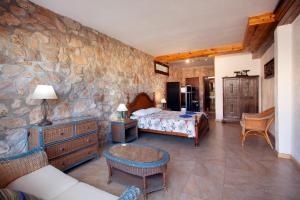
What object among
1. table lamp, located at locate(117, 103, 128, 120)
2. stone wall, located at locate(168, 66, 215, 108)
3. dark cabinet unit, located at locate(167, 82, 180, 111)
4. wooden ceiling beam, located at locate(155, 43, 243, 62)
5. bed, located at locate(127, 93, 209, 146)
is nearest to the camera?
bed, located at locate(127, 93, 209, 146)

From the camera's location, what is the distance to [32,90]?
2432 mm

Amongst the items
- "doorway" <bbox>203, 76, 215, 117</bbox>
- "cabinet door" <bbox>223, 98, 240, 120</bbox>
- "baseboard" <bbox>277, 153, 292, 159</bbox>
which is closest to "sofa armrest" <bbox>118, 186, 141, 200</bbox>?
"baseboard" <bbox>277, 153, 292, 159</bbox>

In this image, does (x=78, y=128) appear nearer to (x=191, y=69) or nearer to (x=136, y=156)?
(x=136, y=156)

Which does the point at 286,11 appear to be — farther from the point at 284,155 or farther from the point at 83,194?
the point at 83,194

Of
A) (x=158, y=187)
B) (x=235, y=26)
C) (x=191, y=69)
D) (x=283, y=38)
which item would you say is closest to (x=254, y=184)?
(x=158, y=187)

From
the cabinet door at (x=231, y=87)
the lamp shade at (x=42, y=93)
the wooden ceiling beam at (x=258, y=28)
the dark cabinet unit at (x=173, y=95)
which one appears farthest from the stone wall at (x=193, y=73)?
the lamp shade at (x=42, y=93)

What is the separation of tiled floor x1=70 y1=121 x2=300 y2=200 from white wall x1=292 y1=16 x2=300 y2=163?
308 millimetres

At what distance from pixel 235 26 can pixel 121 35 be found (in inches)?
100

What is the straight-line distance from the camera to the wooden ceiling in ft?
7.86

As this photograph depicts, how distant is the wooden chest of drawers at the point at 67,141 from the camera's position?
2.21 meters

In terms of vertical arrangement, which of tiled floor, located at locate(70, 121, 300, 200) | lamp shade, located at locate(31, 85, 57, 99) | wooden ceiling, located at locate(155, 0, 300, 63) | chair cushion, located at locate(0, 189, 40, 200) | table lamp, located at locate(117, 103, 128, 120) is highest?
wooden ceiling, located at locate(155, 0, 300, 63)

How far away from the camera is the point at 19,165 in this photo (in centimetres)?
159

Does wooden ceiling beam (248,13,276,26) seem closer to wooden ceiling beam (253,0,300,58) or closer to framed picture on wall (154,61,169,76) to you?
wooden ceiling beam (253,0,300,58)

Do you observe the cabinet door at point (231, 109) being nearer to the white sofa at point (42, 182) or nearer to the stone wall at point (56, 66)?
the stone wall at point (56, 66)
